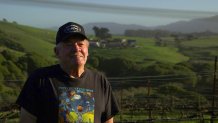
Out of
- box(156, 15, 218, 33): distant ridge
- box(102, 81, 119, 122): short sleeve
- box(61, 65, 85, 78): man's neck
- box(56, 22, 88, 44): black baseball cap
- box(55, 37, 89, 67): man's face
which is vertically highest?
box(56, 22, 88, 44): black baseball cap

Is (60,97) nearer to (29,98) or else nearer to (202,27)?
(29,98)

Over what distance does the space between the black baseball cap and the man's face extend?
0.09ft

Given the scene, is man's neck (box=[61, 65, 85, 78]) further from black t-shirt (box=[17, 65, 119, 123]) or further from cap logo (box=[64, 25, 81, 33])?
cap logo (box=[64, 25, 81, 33])

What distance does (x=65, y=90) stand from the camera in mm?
2951

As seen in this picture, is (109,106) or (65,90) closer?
(65,90)

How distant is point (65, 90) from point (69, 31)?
1.16ft

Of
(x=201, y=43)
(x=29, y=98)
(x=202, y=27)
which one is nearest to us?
(x=29, y=98)

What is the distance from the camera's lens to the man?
9.55ft

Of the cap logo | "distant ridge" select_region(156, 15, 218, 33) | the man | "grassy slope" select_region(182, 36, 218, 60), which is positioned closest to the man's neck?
the man

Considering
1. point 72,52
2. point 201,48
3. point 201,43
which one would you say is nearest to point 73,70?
point 72,52

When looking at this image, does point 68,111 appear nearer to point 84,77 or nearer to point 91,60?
point 84,77

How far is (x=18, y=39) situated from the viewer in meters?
36.9

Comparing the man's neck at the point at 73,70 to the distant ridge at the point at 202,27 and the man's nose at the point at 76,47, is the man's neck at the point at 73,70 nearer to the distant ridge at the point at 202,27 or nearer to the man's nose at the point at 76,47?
the man's nose at the point at 76,47

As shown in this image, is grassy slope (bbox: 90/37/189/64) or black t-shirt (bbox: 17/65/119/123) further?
grassy slope (bbox: 90/37/189/64)
